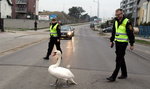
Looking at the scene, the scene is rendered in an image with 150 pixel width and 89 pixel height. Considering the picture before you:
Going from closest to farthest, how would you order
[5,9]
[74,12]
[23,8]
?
1. [5,9]
2. [23,8]
3. [74,12]

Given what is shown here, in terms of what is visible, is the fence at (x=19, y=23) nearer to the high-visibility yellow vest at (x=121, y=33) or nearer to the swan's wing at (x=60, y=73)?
the high-visibility yellow vest at (x=121, y=33)

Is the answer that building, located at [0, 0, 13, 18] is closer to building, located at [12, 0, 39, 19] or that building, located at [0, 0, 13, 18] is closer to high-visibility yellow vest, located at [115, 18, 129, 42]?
building, located at [12, 0, 39, 19]

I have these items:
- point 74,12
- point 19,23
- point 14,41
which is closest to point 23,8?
point 19,23

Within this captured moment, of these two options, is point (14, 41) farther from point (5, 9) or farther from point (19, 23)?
point (5, 9)

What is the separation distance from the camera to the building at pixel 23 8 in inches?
3164

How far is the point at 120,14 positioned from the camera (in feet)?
23.6

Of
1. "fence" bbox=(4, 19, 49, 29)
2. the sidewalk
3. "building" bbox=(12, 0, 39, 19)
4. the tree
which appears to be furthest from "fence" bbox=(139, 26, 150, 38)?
the tree

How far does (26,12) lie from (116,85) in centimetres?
7659

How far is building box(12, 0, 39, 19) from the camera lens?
8038cm

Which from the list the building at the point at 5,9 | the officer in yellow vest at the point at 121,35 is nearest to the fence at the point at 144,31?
the building at the point at 5,9

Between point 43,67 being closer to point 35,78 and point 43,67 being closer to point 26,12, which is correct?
point 35,78

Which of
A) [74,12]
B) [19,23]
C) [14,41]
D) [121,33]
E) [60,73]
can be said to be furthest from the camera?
[74,12]

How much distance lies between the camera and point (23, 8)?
81875 mm

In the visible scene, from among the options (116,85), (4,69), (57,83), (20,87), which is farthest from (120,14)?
(4,69)
